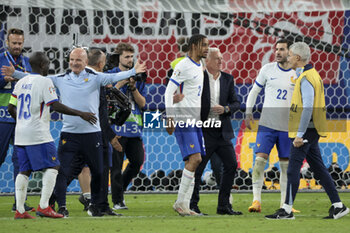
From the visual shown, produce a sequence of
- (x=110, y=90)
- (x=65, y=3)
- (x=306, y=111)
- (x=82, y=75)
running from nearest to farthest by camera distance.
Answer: (x=306, y=111), (x=82, y=75), (x=110, y=90), (x=65, y=3)

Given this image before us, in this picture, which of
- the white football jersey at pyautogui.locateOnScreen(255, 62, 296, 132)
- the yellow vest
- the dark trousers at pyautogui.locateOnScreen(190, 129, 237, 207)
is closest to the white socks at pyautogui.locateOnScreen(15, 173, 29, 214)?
the dark trousers at pyautogui.locateOnScreen(190, 129, 237, 207)

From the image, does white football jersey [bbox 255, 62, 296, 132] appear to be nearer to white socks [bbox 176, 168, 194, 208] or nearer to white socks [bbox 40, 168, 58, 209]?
white socks [bbox 176, 168, 194, 208]

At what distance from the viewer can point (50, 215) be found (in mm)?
5863

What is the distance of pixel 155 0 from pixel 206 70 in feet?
6.80

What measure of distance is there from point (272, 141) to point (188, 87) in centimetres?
117

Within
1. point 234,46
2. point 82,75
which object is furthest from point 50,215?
point 234,46

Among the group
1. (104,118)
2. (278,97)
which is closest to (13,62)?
(104,118)

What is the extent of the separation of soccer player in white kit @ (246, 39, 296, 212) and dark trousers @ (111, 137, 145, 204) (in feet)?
4.09

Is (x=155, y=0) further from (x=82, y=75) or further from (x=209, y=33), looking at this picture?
(x=82, y=75)

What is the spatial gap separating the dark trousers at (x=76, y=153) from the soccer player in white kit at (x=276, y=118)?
5.58 ft

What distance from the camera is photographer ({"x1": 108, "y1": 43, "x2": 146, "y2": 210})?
23.8 feet

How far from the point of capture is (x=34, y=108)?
582 cm

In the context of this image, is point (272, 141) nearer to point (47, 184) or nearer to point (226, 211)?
point (226, 211)

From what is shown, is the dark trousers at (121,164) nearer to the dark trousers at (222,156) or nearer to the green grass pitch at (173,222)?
the green grass pitch at (173,222)
